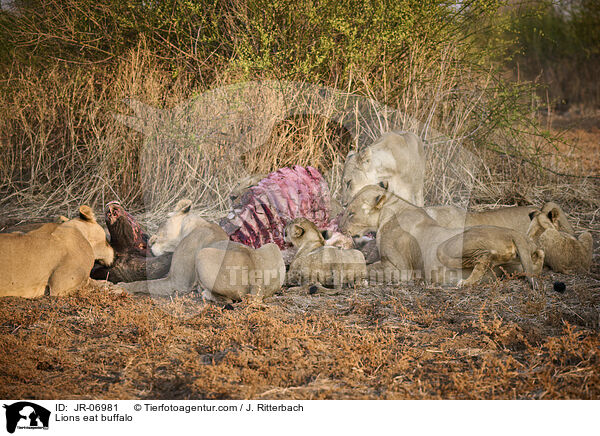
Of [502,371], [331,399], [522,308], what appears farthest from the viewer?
[522,308]

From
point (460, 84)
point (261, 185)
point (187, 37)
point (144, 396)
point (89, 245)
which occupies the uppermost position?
point (187, 37)

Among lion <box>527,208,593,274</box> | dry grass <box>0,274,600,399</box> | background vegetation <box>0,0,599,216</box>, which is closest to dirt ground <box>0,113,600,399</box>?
dry grass <box>0,274,600,399</box>

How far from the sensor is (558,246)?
4.43 meters

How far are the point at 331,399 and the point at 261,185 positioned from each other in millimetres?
2785

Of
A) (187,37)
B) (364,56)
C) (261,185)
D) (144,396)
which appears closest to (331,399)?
(144,396)

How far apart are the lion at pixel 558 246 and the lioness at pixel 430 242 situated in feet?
0.97

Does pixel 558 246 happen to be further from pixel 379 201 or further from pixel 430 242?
pixel 379 201

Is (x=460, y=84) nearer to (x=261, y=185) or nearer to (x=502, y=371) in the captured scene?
(x=261, y=185)

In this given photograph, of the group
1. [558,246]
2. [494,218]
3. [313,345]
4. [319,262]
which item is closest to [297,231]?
[319,262]

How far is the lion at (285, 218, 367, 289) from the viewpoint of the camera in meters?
4.19

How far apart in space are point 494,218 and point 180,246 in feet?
8.11

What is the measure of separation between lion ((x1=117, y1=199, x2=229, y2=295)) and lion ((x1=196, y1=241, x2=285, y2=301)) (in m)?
0.16

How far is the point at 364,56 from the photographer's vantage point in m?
7.36

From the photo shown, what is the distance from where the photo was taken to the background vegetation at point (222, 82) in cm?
682
